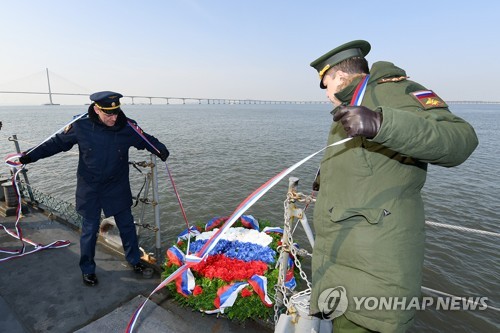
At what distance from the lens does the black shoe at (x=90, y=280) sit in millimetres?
3732

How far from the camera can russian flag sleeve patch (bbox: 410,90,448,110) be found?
1486 millimetres

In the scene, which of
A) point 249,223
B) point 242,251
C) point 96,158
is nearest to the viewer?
point 96,158

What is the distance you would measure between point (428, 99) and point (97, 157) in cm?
368

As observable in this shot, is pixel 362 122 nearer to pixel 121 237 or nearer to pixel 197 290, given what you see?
pixel 197 290

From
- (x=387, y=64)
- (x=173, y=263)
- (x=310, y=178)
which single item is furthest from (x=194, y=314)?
(x=310, y=178)

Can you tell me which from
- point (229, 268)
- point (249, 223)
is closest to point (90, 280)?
point (229, 268)

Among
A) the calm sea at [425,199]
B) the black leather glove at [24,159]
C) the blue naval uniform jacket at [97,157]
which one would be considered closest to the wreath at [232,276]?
the blue naval uniform jacket at [97,157]

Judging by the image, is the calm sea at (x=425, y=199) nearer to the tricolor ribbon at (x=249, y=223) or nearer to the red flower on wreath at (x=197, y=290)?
the tricolor ribbon at (x=249, y=223)

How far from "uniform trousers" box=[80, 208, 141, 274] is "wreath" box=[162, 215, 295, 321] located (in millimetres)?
526

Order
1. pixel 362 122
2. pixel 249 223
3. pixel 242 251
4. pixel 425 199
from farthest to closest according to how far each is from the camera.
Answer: pixel 425 199, pixel 249 223, pixel 242 251, pixel 362 122

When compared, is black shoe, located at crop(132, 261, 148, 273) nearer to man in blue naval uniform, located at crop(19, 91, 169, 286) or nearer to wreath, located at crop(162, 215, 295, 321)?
wreath, located at crop(162, 215, 295, 321)

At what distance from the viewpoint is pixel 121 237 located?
411cm

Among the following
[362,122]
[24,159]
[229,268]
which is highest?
[362,122]

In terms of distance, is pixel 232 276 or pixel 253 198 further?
pixel 232 276
